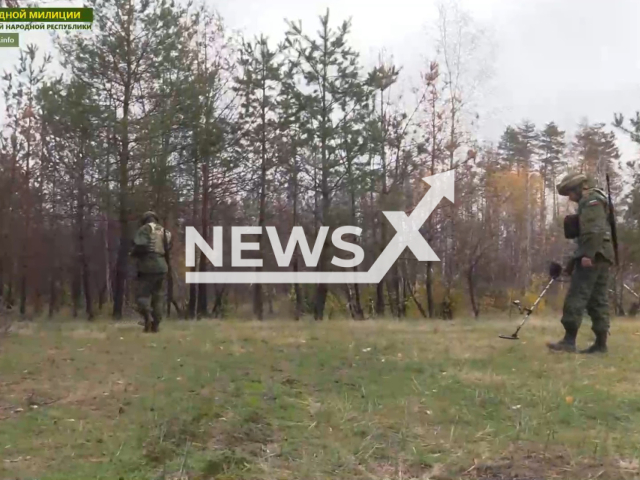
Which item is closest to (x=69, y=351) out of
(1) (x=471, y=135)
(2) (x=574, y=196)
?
(2) (x=574, y=196)

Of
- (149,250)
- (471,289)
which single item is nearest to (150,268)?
(149,250)

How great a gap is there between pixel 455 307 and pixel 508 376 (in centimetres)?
1792

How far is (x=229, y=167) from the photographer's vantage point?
19500 mm

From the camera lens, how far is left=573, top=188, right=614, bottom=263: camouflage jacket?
6.62m

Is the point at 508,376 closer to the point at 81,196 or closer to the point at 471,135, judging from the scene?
the point at 81,196

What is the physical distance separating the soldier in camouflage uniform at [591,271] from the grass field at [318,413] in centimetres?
39

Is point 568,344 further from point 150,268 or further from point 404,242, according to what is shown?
point 404,242

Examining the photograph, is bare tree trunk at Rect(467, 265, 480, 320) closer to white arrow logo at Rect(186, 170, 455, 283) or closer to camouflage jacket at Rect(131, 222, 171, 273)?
white arrow logo at Rect(186, 170, 455, 283)

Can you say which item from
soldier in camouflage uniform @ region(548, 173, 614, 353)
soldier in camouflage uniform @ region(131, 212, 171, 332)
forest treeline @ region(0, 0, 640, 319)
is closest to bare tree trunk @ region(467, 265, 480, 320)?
forest treeline @ region(0, 0, 640, 319)

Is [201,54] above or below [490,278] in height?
above

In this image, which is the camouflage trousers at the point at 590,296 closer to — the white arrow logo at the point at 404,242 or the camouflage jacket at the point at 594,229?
the camouflage jacket at the point at 594,229

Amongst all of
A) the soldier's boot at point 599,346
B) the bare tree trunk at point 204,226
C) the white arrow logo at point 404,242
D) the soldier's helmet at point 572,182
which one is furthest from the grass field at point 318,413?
the white arrow logo at point 404,242

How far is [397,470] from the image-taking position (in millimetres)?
3500

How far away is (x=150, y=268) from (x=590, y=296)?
241 inches
